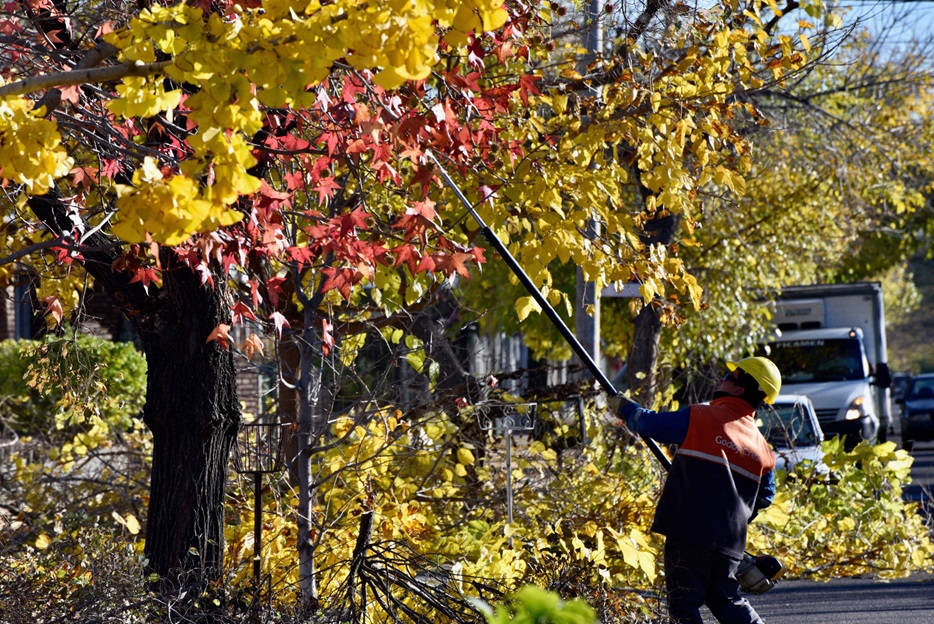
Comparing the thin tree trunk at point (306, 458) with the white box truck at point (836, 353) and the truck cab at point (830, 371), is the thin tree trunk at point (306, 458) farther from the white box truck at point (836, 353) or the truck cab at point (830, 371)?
the truck cab at point (830, 371)

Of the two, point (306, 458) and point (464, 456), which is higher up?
point (306, 458)

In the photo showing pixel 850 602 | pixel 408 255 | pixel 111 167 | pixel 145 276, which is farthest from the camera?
pixel 850 602

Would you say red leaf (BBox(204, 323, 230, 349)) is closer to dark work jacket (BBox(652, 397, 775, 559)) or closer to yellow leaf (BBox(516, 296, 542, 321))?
yellow leaf (BBox(516, 296, 542, 321))

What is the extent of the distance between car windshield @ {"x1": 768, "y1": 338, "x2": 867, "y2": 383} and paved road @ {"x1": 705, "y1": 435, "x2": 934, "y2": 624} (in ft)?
26.2

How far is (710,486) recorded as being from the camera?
5.43m

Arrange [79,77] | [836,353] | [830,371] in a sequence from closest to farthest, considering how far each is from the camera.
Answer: [79,77], [830,371], [836,353]

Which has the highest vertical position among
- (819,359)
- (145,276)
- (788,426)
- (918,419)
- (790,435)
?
(145,276)

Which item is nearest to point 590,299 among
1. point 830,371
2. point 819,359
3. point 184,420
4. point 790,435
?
point 790,435

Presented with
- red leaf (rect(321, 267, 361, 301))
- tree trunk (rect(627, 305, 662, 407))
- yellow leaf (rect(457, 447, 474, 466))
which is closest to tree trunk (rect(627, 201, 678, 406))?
tree trunk (rect(627, 305, 662, 407))

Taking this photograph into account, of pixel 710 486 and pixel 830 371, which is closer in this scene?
pixel 710 486

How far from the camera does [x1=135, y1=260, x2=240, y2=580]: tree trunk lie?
5262 mm

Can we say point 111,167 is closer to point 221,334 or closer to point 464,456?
point 221,334

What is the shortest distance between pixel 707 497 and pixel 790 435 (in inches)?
241

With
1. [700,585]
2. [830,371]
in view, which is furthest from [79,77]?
[830,371]
